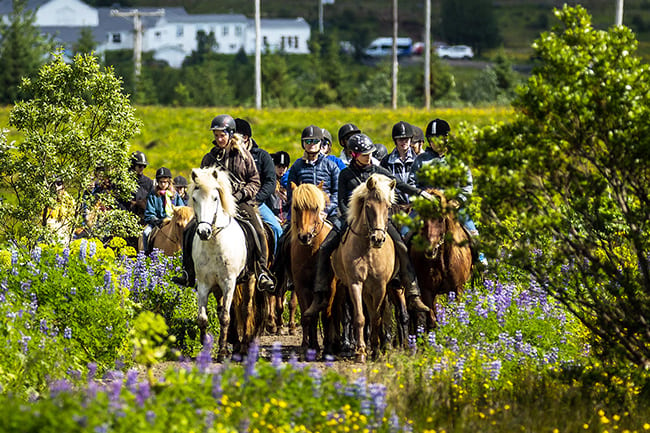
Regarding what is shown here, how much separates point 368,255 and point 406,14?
12343 cm

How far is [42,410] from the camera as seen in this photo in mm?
6668

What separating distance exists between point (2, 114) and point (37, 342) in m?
39.9

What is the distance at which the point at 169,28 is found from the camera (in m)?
123

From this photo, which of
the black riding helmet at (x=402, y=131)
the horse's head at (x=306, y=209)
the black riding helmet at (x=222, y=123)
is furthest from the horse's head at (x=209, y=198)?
the black riding helmet at (x=402, y=131)

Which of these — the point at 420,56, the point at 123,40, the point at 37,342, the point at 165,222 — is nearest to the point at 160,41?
the point at 123,40

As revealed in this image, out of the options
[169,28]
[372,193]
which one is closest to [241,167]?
[372,193]

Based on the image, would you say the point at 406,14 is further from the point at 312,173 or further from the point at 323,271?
the point at 323,271

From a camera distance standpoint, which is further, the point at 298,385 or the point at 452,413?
the point at 452,413

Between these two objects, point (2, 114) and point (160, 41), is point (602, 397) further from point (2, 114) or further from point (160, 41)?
point (160, 41)

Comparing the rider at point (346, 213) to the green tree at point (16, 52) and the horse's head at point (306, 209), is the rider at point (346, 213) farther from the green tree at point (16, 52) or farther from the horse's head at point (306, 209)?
the green tree at point (16, 52)

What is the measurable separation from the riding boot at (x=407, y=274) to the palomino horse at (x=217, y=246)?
6.32 ft

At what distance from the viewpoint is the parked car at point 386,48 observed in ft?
357

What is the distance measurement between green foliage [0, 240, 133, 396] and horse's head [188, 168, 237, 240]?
125 centimetres

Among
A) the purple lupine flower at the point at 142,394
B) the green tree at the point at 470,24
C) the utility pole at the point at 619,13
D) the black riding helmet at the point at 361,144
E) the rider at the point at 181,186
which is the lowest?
the green tree at the point at 470,24
